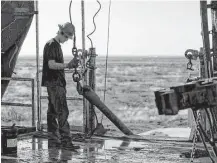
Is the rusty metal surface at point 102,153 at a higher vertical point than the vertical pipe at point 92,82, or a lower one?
lower

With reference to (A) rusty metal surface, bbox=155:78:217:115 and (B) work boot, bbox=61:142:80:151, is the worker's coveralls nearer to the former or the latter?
(B) work boot, bbox=61:142:80:151

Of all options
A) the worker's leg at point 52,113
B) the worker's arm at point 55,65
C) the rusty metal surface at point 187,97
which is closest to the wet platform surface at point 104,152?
the worker's leg at point 52,113

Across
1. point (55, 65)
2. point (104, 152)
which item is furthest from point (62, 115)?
point (104, 152)

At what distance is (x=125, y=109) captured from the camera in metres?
23.6

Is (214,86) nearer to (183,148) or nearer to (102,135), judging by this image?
(183,148)

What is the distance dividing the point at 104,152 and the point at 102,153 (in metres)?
0.09

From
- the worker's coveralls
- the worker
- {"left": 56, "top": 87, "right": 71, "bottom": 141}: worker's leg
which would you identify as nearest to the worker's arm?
the worker

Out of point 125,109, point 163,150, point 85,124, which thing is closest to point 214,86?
point 163,150

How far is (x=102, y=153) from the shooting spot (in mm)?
7359

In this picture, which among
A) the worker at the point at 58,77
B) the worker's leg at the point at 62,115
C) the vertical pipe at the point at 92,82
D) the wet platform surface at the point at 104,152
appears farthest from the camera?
the vertical pipe at the point at 92,82

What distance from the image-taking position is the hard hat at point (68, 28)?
25.1 ft

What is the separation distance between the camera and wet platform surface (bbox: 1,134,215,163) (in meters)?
6.86

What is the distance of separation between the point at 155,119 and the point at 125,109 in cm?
523

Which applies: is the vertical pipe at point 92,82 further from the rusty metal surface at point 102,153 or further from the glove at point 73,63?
the glove at point 73,63
